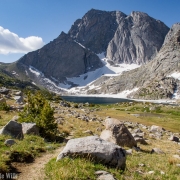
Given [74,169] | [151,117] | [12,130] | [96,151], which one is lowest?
[151,117]

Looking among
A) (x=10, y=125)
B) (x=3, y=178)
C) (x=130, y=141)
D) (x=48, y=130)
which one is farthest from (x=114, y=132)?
(x=3, y=178)

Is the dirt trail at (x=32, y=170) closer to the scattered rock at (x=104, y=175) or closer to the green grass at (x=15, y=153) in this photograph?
the green grass at (x=15, y=153)

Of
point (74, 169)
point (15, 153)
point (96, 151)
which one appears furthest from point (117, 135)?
point (74, 169)

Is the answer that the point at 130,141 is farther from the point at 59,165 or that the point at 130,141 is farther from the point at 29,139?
the point at 59,165

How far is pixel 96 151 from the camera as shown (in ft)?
35.2

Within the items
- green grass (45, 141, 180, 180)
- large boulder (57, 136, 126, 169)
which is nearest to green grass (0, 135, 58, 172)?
green grass (45, 141, 180, 180)

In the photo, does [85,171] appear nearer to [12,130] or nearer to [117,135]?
[12,130]

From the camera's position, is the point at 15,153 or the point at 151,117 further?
the point at 151,117

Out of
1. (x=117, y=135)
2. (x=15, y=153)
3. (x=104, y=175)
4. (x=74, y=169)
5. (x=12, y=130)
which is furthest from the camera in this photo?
(x=117, y=135)

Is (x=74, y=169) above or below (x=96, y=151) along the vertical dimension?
below

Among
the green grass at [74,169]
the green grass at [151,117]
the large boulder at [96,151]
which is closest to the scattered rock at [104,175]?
the green grass at [74,169]

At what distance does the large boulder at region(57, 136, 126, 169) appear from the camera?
10.6 metres

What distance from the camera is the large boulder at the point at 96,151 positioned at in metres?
10.6

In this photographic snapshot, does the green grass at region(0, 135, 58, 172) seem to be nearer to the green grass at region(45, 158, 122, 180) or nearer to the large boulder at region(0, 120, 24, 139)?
the large boulder at region(0, 120, 24, 139)
